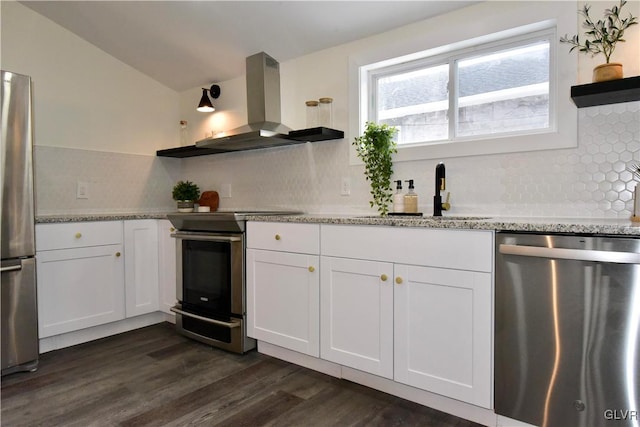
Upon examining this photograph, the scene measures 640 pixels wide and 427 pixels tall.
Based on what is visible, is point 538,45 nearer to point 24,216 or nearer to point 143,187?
point 24,216

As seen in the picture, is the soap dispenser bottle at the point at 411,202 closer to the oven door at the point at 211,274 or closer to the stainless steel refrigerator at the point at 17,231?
the oven door at the point at 211,274

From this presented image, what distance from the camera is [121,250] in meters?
3.05

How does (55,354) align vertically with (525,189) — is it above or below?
below

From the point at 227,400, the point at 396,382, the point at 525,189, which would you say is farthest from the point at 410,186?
the point at 227,400

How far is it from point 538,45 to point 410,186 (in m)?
1.03

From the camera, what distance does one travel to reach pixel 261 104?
3031mm

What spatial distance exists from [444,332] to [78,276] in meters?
2.46

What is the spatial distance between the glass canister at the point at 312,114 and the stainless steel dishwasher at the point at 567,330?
5.49ft

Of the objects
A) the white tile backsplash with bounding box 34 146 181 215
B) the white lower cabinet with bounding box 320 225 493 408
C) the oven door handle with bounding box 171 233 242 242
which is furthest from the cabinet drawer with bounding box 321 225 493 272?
the white tile backsplash with bounding box 34 146 181 215

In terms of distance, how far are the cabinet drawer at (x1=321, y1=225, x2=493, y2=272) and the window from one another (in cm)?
90

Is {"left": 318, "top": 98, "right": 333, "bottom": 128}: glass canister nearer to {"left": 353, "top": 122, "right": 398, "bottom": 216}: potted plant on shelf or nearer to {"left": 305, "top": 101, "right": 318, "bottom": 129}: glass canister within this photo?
{"left": 305, "top": 101, "right": 318, "bottom": 129}: glass canister

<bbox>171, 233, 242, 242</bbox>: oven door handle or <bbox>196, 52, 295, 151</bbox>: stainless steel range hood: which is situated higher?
<bbox>196, 52, 295, 151</bbox>: stainless steel range hood

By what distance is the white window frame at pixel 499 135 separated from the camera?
202 centimetres

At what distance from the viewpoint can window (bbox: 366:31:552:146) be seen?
2.22m
